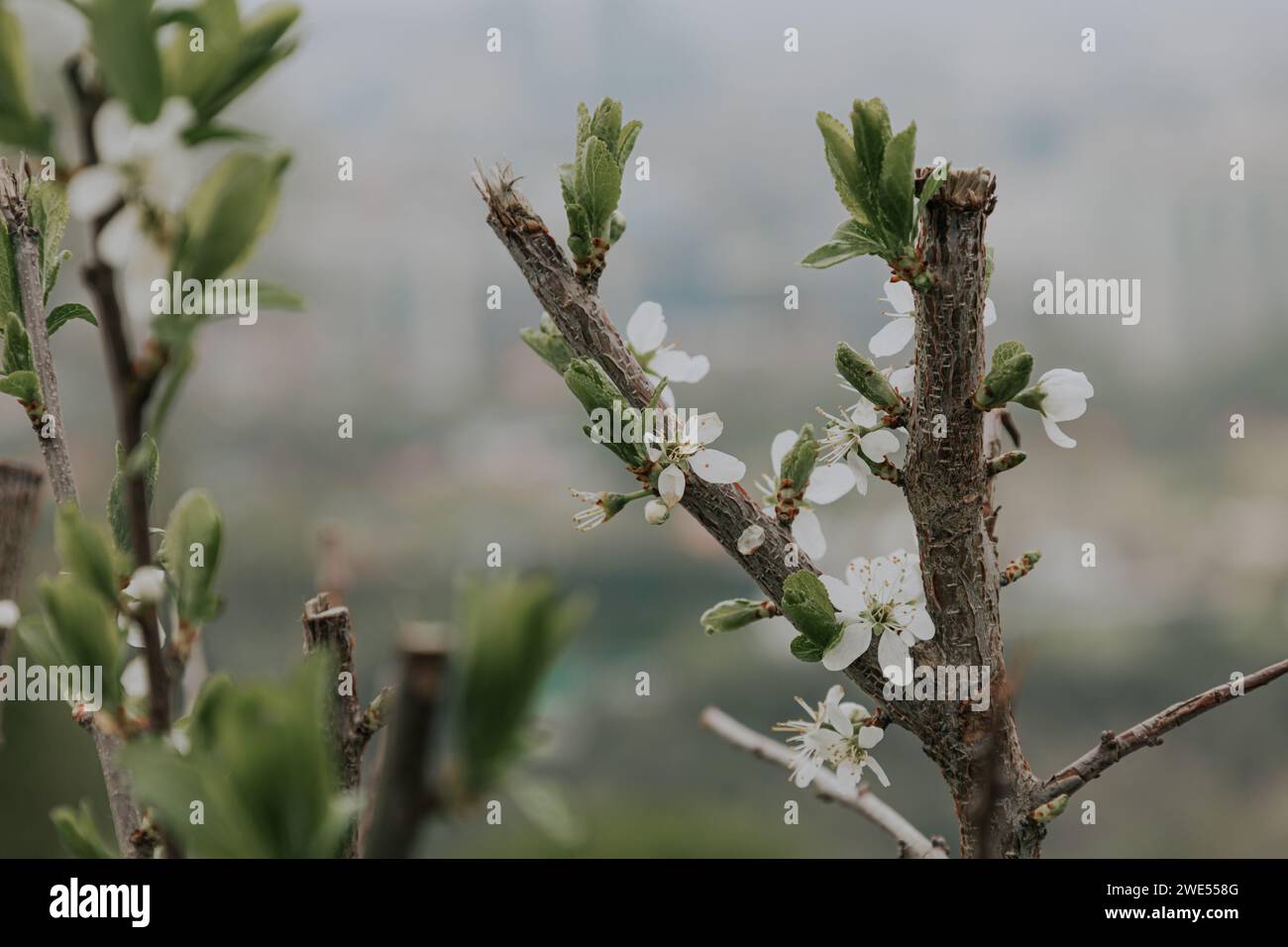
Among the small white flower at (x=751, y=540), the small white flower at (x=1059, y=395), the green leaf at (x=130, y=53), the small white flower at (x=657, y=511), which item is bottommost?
the small white flower at (x=751, y=540)

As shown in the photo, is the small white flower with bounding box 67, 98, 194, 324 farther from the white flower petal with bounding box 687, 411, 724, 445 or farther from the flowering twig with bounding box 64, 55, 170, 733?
the white flower petal with bounding box 687, 411, 724, 445

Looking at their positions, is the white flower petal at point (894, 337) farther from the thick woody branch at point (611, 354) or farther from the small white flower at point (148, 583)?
the small white flower at point (148, 583)

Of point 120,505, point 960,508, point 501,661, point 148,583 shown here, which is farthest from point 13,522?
point 960,508

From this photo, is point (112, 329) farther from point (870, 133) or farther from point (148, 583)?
point (870, 133)

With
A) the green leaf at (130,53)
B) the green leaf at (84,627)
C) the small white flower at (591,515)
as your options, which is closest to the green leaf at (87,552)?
the green leaf at (84,627)

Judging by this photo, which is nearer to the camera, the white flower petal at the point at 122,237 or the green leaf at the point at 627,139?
the white flower petal at the point at 122,237
